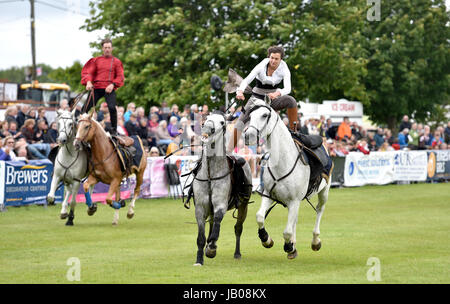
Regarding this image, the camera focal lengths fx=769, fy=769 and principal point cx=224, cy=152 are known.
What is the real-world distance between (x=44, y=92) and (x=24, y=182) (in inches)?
1007

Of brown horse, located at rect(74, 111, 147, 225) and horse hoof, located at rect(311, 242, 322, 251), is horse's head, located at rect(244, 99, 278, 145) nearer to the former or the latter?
horse hoof, located at rect(311, 242, 322, 251)

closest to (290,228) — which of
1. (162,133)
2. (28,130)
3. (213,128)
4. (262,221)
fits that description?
(262,221)

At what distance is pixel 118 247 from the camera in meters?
14.0

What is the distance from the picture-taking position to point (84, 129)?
1709 centimetres

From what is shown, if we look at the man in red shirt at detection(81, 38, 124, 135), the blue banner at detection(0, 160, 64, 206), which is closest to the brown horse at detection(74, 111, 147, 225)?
the man in red shirt at detection(81, 38, 124, 135)

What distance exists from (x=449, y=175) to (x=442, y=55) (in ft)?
66.9

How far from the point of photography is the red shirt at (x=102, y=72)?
17.7m

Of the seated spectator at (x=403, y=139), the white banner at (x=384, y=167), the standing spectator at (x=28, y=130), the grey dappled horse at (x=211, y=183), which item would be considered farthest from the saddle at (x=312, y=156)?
the seated spectator at (x=403, y=139)

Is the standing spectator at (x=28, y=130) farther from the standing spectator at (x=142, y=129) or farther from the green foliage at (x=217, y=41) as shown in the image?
the green foliage at (x=217, y=41)

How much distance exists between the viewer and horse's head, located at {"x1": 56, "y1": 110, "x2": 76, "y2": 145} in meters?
17.2

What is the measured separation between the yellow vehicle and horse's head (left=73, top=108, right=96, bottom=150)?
2826 centimetres

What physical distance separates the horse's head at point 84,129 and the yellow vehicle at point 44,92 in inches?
1113
